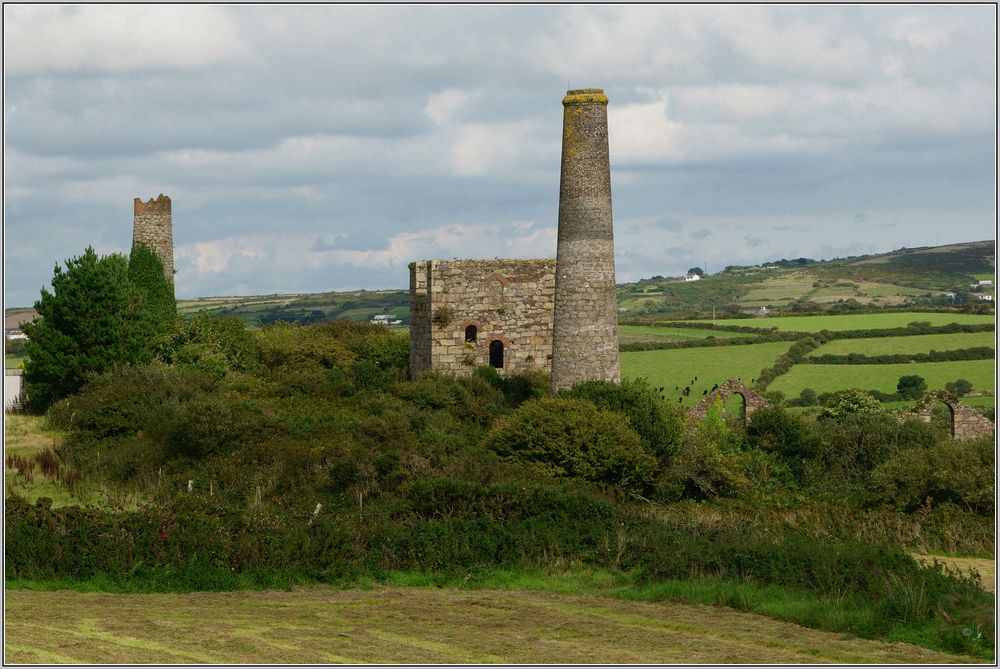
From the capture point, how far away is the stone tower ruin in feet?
174

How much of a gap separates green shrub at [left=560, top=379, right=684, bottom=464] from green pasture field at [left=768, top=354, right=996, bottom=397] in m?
22.6

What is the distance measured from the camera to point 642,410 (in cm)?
2967

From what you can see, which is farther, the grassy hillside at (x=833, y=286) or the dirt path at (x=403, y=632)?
the grassy hillside at (x=833, y=286)

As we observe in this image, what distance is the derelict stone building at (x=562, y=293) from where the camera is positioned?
100 ft

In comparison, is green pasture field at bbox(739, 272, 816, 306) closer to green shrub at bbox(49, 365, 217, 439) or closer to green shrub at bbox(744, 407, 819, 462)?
green shrub at bbox(744, 407, 819, 462)

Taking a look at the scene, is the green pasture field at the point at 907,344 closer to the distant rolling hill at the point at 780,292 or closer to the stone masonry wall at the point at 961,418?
the stone masonry wall at the point at 961,418

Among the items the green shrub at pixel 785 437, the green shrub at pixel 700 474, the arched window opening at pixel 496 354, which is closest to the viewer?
the green shrub at pixel 700 474

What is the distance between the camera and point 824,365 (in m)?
58.7

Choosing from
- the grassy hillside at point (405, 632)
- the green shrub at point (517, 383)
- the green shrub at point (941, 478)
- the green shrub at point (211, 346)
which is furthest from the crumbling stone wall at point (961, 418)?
the grassy hillside at point (405, 632)

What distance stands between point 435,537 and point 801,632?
630 cm

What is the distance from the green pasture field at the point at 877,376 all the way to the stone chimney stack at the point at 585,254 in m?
22.3

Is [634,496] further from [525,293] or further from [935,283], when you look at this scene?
[935,283]

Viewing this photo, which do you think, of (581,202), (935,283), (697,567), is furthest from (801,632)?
(935,283)

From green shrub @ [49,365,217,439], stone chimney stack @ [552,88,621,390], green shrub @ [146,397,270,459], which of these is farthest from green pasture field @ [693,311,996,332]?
green shrub @ [146,397,270,459]
